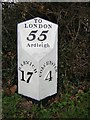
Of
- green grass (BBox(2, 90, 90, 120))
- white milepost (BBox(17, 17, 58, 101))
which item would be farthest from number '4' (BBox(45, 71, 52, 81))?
green grass (BBox(2, 90, 90, 120))

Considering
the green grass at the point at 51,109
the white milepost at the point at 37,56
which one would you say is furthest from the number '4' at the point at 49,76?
the green grass at the point at 51,109

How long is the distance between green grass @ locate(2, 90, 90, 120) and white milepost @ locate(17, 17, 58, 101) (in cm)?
17

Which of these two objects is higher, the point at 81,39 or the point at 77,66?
the point at 81,39

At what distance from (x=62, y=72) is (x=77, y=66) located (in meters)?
0.21

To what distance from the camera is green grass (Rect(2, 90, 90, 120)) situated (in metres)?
4.58

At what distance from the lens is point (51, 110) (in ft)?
15.2

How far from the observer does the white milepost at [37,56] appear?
4.43 m

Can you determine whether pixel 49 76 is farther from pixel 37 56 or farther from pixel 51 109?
pixel 51 109

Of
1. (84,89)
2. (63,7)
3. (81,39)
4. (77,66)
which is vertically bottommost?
(84,89)

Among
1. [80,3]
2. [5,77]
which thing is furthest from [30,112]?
[80,3]

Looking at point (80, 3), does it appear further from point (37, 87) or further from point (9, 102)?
point (9, 102)

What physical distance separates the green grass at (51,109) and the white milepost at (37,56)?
170mm

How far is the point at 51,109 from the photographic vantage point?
4.65 meters

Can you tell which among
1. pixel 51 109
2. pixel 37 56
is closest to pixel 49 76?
pixel 37 56
